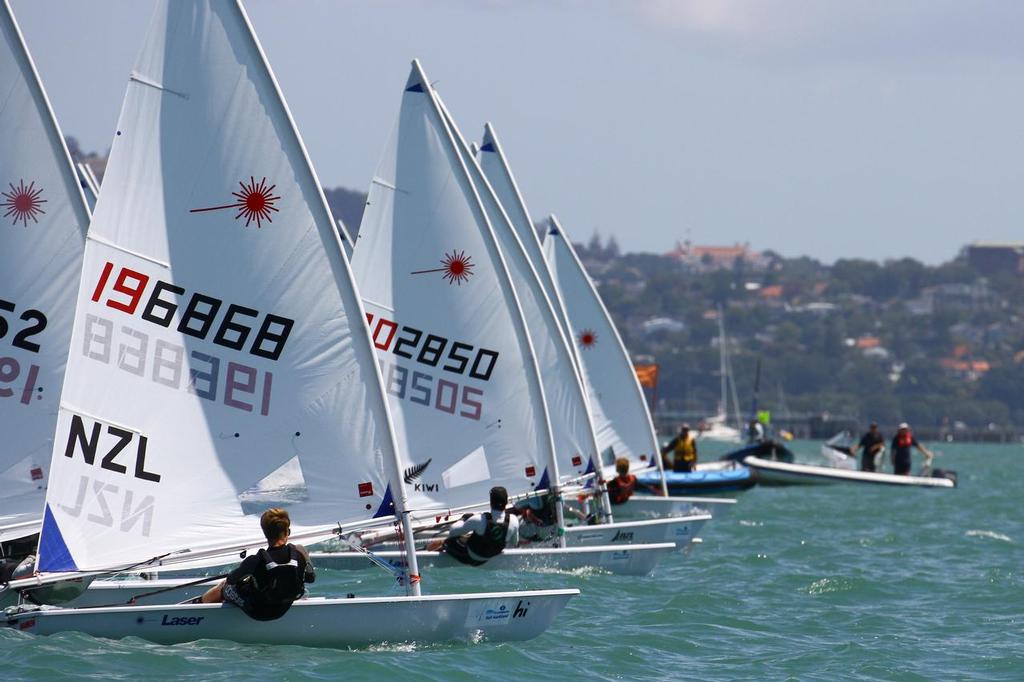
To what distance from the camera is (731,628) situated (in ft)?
50.9

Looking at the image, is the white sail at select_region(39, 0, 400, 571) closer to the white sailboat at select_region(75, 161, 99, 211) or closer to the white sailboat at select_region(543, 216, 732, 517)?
the white sailboat at select_region(75, 161, 99, 211)

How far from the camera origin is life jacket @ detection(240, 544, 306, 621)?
12.0 m

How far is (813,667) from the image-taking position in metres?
13.5

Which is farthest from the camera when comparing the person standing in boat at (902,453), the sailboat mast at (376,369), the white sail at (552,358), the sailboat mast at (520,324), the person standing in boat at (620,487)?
the person standing in boat at (902,453)

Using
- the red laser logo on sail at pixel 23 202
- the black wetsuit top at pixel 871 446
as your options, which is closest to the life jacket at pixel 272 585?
the red laser logo on sail at pixel 23 202

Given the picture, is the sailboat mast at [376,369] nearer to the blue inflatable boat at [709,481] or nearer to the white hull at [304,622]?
the white hull at [304,622]

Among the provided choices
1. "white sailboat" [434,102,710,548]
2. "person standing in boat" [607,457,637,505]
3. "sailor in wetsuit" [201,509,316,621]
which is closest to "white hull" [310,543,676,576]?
"white sailboat" [434,102,710,548]

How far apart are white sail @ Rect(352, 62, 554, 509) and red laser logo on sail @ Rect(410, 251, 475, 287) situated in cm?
1

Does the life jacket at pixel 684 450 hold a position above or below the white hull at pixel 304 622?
above

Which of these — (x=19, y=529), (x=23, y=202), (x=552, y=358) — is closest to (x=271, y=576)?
(x=19, y=529)

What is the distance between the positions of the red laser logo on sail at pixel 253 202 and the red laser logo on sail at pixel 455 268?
6.09m

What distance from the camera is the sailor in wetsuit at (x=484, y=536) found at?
16.5 meters

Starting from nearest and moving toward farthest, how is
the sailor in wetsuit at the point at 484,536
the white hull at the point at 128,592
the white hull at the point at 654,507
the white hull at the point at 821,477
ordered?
the white hull at the point at 128,592
the sailor in wetsuit at the point at 484,536
the white hull at the point at 654,507
the white hull at the point at 821,477

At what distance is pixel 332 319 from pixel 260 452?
110 cm
